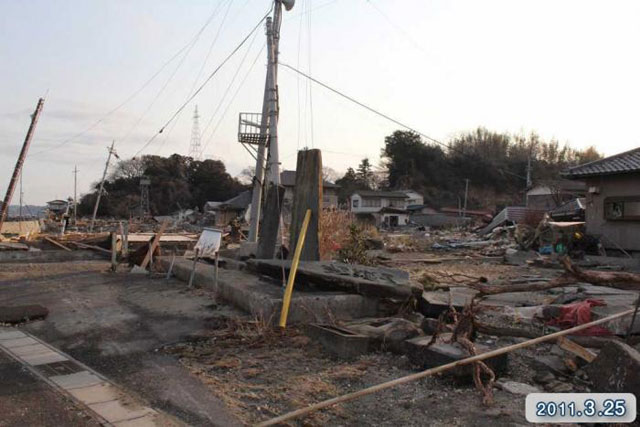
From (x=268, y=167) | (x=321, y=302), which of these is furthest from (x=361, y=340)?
(x=268, y=167)

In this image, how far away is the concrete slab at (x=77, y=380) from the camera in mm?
4140

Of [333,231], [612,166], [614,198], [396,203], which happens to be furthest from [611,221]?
[396,203]

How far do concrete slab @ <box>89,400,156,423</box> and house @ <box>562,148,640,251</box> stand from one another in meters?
15.3

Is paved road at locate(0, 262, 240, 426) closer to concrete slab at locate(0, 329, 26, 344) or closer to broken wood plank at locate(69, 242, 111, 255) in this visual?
concrete slab at locate(0, 329, 26, 344)

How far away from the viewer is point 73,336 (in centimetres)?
586

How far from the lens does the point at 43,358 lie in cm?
494

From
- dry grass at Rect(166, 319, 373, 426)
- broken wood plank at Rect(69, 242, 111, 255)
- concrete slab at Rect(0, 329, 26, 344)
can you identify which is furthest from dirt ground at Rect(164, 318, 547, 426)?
broken wood plank at Rect(69, 242, 111, 255)

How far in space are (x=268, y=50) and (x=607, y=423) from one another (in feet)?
47.0

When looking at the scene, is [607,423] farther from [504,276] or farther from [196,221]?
[196,221]

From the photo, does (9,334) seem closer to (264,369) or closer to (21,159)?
(264,369)

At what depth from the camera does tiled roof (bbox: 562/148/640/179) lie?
1511cm

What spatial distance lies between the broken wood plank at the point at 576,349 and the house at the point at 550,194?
39679 mm
